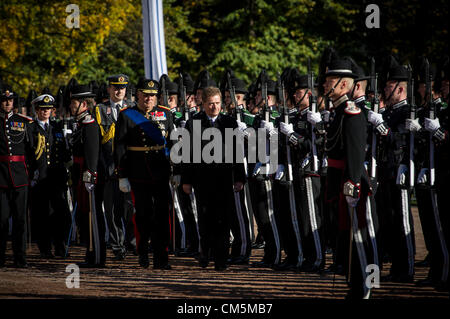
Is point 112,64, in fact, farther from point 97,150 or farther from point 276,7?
point 97,150

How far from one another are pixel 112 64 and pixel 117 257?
15.7 meters

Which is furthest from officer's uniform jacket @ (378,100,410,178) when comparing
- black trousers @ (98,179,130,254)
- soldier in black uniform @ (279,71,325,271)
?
black trousers @ (98,179,130,254)

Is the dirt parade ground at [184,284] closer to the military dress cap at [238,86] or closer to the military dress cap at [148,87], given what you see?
the military dress cap at [148,87]

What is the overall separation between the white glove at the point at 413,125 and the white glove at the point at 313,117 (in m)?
1.07

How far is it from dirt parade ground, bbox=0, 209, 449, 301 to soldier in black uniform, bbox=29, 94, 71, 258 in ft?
3.17

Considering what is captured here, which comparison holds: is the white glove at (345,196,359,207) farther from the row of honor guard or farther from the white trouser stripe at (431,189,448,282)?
the white trouser stripe at (431,189,448,282)

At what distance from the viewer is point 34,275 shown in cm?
839

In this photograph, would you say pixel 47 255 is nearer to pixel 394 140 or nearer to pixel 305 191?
pixel 305 191

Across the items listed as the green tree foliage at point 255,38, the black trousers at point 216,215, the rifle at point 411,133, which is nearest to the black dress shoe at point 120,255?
the black trousers at point 216,215

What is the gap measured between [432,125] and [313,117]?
1.45 meters

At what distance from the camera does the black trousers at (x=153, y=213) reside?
8.52 meters

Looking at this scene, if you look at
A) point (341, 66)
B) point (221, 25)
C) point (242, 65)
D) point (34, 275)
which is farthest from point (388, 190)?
point (221, 25)

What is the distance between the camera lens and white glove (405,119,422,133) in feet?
24.9

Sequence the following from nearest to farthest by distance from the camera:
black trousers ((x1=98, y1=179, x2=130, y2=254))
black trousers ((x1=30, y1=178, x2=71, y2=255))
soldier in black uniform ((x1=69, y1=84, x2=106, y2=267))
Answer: soldier in black uniform ((x1=69, y1=84, x2=106, y2=267)), black trousers ((x1=98, y1=179, x2=130, y2=254)), black trousers ((x1=30, y1=178, x2=71, y2=255))
